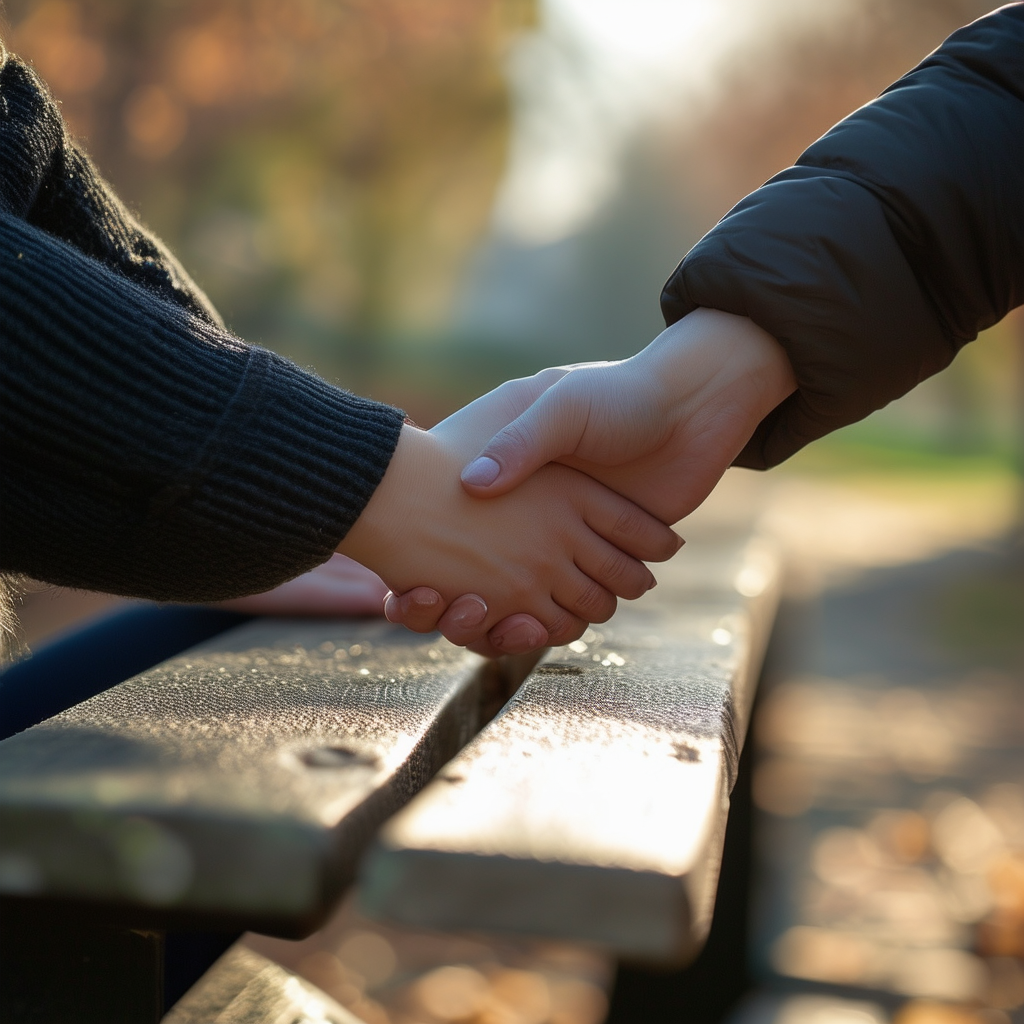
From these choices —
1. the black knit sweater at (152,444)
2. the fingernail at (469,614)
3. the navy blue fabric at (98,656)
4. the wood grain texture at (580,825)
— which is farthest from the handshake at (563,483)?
the navy blue fabric at (98,656)

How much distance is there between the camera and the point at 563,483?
1361 mm

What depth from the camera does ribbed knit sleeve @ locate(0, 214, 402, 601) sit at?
36.9 inches

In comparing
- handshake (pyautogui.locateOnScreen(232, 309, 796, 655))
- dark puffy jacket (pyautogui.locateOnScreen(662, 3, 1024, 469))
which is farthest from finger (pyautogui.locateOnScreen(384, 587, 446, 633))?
dark puffy jacket (pyautogui.locateOnScreen(662, 3, 1024, 469))

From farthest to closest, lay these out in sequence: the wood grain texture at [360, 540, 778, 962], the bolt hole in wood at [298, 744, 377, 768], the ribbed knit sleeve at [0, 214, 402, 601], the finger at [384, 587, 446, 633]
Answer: the finger at [384, 587, 446, 633]
the ribbed knit sleeve at [0, 214, 402, 601]
the bolt hole in wood at [298, 744, 377, 768]
the wood grain texture at [360, 540, 778, 962]

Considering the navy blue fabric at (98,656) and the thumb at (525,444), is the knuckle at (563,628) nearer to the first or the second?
the thumb at (525,444)

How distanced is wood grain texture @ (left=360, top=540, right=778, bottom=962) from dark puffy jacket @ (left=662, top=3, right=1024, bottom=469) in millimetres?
521

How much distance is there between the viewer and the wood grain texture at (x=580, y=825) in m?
0.55

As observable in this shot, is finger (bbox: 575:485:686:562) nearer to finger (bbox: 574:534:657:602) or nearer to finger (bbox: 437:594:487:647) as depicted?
finger (bbox: 574:534:657:602)

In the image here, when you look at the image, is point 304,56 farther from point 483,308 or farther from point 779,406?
point 483,308

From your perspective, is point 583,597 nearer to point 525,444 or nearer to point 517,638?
point 517,638

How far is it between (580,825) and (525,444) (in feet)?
2.30

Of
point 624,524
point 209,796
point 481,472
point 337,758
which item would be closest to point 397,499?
point 481,472

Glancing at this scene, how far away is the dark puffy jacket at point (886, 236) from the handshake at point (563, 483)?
6 centimetres

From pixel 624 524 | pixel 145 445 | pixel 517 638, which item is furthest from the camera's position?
pixel 624 524
